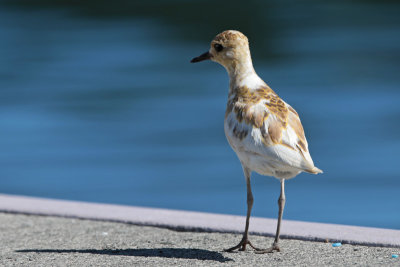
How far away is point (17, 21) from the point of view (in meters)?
22.4

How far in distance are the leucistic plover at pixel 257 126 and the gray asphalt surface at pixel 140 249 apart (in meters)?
0.21

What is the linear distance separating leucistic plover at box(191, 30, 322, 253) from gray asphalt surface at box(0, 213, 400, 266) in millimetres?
214

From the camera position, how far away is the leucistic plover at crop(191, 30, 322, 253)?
15.6 feet

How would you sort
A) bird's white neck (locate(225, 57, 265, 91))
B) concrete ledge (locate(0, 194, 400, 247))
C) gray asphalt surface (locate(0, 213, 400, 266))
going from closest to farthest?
gray asphalt surface (locate(0, 213, 400, 266))
bird's white neck (locate(225, 57, 265, 91))
concrete ledge (locate(0, 194, 400, 247))

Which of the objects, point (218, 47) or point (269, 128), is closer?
point (269, 128)

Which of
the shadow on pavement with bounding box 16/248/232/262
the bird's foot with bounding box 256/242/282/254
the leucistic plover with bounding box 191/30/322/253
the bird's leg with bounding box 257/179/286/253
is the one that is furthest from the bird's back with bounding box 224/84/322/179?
the shadow on pavement with bounding box 16/248/232/262

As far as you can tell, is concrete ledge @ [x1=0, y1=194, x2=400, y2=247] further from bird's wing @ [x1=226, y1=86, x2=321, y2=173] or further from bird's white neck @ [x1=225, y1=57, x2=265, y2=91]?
bird's white neck @ [x1=225, y1=57, x2=265, y2=91]

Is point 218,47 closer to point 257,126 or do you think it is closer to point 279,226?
point 257,126

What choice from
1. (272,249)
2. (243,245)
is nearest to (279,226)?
(272,249)

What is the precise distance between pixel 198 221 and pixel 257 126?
137 centimetres

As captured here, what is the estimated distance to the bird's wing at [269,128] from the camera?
187 inches

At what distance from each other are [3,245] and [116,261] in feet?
3.61

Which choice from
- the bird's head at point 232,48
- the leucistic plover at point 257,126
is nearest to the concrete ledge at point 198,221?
the leucistic plover at point 257,126

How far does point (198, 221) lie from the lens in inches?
235
